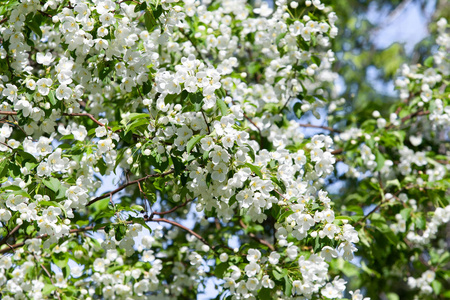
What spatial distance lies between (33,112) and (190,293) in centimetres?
205

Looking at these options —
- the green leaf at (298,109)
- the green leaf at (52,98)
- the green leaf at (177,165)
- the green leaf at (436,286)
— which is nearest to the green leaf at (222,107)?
the green leaf at (177,165)

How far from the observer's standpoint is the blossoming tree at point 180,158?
2.60m

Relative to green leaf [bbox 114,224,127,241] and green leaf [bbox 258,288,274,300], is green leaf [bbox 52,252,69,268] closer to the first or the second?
green leaf [bbox 114,224,127,241]

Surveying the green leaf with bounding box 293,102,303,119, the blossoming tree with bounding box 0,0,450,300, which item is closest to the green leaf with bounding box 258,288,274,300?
the blossoming tree with bounding box 0,0,450,300

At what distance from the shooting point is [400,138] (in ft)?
13.6

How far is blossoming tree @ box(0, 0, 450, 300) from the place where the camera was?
2602mm

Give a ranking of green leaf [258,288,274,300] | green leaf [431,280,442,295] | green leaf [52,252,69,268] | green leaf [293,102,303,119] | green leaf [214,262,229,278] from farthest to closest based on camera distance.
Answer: green leaf [431,280,442,295] → green leaf [293,102,303,119] → green leaf [52,252,69,268] → green leaf [214,262,229,278] → green leaf [258,288,274,300]

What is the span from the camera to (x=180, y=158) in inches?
106

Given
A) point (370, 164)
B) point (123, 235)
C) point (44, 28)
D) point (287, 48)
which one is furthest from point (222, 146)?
point (370, 164)

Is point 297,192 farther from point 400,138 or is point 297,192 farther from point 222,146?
point 400,138

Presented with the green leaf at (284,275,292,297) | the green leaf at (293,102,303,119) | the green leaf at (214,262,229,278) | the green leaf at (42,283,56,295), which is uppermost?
the green leaf at (293,102,303,119)

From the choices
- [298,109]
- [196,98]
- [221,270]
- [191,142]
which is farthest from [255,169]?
[298,109]

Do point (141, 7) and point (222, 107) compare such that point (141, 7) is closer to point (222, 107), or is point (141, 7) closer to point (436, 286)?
point (222, 107)

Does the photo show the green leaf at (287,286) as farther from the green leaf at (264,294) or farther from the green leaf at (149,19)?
the green leaf at (149,19)
